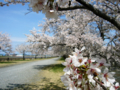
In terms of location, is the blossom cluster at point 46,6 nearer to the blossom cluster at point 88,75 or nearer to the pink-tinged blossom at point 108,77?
the blossom cluster at point 88,75

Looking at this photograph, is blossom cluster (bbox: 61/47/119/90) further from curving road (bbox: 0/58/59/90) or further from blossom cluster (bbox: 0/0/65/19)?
curving road (bbox: 0/58/59/90)

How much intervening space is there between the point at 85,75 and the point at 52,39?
440 inches

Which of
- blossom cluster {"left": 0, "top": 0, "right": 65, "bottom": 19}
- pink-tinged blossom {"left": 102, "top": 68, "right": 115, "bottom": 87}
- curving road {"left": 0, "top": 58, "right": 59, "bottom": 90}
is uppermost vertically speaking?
blossom cluster {"left": 0, "top": 0, "right": 65, "bottom": 19}

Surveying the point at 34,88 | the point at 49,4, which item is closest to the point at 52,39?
the point at 34,88

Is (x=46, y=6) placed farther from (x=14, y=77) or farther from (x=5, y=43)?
(x=5, y=43)

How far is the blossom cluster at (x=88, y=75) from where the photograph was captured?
831 millimetres

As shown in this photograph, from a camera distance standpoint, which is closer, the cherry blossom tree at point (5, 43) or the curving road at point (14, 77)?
the curving road at point (14, 77)

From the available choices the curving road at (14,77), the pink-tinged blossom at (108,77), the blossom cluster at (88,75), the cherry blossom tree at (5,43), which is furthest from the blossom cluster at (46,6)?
the cherry blossom tree at (5,43)

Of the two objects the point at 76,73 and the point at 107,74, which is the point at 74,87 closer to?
the point at 76,73

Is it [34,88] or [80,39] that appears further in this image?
[80,39]

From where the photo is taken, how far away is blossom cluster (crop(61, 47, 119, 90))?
831 mm

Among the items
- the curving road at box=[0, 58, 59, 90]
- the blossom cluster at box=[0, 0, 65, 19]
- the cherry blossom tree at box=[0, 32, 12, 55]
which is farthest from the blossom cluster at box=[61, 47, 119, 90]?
the cherry blossom tree at box=[0, 32, 12, 55]

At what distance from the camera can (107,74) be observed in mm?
861

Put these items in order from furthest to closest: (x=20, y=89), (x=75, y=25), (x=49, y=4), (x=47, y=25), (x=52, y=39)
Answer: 1. (x=47, y=25)
2. (x=52, y=39)
3. (x=75, y=25)
4. (x=20, y=89)
5. (x=49, y=4)
